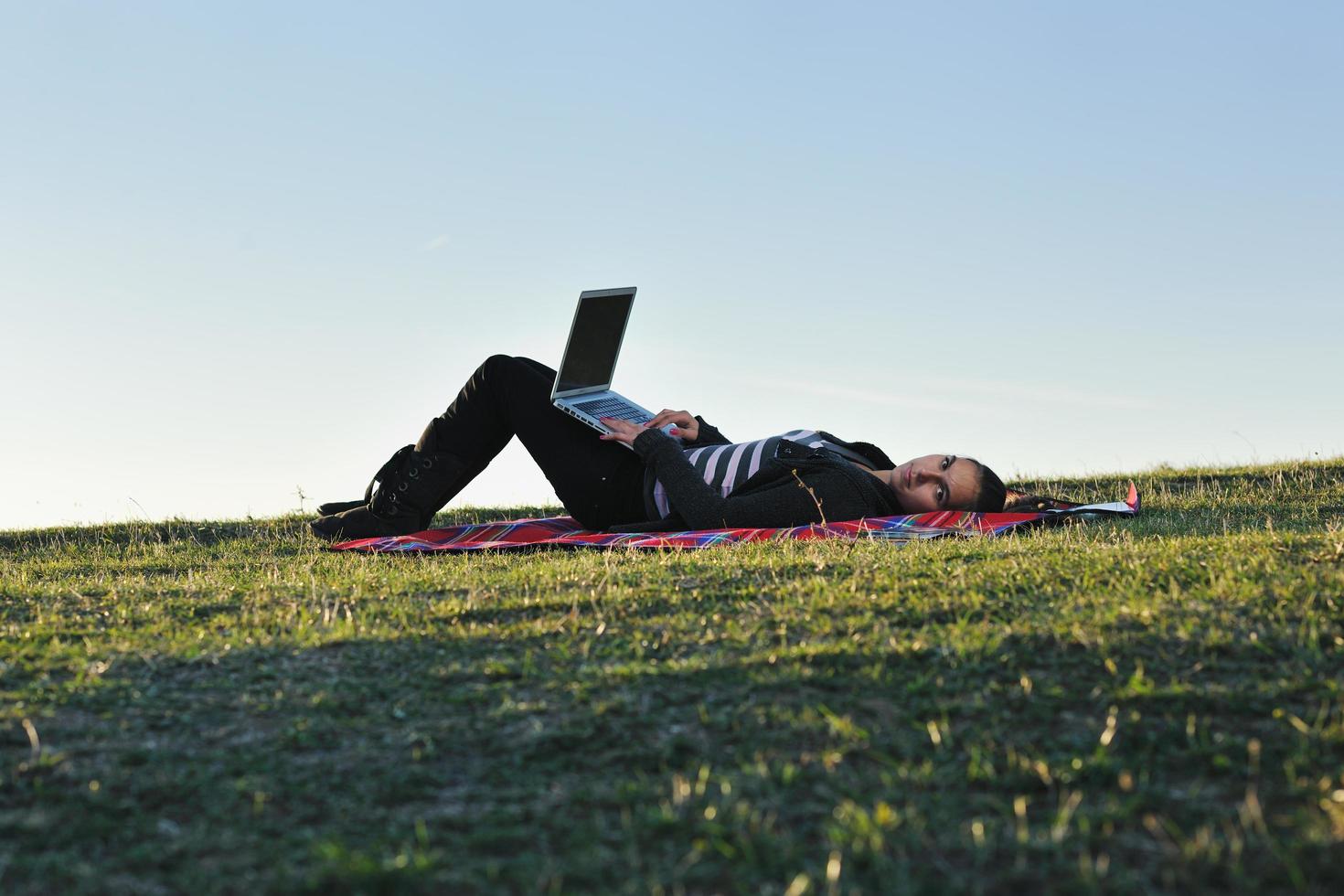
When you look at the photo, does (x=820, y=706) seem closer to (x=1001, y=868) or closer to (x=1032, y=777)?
(x=1032, y=777)

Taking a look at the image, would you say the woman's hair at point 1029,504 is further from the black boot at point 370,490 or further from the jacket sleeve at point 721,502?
the black boot at point 370,490

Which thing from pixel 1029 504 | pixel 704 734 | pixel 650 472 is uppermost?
pixel 650 472

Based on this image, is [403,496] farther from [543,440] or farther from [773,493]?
[773,493]

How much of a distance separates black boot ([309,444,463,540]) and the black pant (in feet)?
0.35

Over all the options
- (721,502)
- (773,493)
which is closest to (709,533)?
(721,502)

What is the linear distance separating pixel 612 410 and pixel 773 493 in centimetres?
138

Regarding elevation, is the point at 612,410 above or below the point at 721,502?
above

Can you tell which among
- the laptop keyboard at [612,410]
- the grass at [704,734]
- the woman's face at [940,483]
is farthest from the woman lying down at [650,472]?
the grass at [704,734]

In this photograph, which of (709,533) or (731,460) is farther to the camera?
(731,460)

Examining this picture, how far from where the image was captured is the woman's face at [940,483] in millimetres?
7082

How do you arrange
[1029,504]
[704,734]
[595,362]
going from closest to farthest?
1. [704,734]
2. [1029,504]
3. [595,362]

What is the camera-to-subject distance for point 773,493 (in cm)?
671

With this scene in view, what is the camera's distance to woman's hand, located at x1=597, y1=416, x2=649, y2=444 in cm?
699

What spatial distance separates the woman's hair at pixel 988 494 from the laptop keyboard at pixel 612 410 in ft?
7.05
